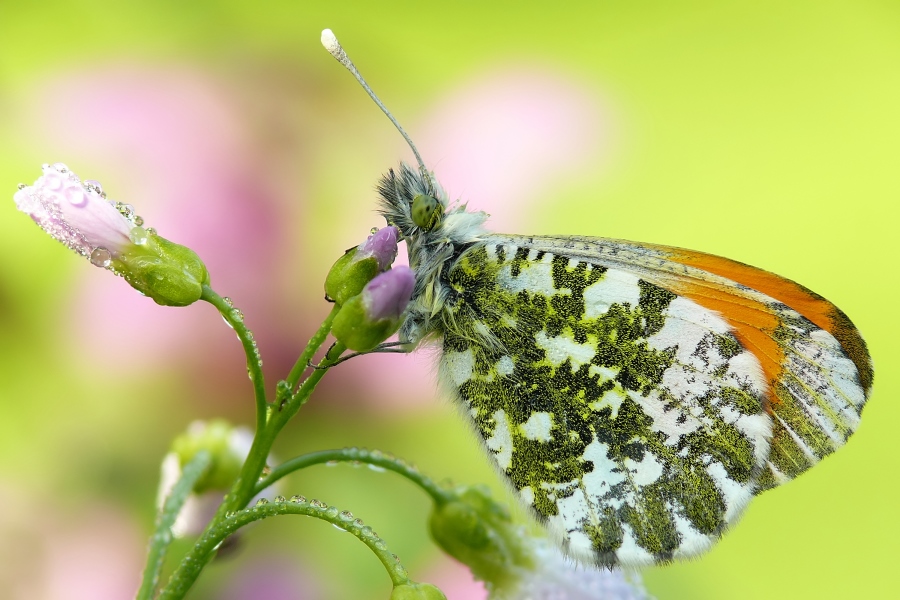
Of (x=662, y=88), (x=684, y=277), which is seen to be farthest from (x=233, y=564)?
(x=662, y=88)

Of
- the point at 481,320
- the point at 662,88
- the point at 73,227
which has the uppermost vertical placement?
the point at 662,88

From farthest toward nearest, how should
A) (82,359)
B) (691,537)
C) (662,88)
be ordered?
(662,88) → (82,359) → (691,537)

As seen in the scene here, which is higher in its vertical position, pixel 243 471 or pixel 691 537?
pixel 691 537

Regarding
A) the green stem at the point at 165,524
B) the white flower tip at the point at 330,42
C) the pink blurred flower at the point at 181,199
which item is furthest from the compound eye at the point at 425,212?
the pink blurred flower at the point at 181,199

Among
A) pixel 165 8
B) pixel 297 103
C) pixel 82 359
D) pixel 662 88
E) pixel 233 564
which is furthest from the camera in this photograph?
pixel 662 88

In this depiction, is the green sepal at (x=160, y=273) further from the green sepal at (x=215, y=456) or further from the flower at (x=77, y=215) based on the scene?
the green sepal at (x=215, y=456)

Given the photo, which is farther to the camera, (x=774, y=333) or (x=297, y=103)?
(x=297, y=103)

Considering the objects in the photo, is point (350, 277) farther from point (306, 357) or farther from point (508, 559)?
point (508, 559)

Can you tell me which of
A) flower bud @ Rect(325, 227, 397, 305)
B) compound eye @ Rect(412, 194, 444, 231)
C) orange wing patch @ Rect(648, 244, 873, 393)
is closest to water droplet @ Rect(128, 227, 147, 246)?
flower bud @ Rect(325, 227, 397, 305)

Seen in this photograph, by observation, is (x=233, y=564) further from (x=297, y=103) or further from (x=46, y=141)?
(x=297, y=103)
